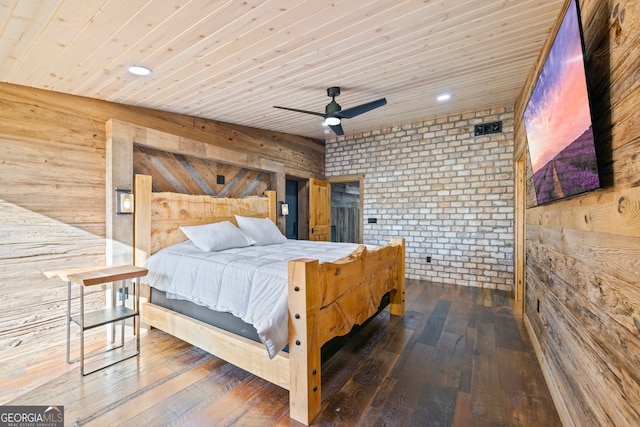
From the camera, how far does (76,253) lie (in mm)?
2699

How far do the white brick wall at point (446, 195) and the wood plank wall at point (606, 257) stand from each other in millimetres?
2792

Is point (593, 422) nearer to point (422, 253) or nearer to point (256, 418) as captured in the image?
point (256, 418)

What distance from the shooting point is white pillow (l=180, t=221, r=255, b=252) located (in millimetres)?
2961

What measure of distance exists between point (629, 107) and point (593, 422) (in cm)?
134

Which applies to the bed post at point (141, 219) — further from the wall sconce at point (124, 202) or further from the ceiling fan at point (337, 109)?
the ceiling fan at point (337, 109)

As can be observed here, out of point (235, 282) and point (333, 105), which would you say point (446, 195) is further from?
point (235, 282)

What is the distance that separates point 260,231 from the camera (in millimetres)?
3693

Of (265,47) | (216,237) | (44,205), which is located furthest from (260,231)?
(265,47)

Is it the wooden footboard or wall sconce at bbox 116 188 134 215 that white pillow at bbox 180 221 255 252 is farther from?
the wooden footboard

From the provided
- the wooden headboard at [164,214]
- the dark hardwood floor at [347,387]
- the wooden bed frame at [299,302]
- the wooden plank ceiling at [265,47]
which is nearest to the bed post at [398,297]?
the wooden bed frame at [299,302]

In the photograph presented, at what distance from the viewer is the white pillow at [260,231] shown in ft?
11.8

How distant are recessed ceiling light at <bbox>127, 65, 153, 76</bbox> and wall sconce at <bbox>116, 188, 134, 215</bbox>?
1.18 metres

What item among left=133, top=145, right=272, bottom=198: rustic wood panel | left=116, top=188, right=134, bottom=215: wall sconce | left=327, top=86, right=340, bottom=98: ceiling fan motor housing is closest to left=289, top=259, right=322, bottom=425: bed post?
left=327, top=86, right=340, bottom=98: ceiling fan motor housing

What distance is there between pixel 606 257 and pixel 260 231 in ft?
10.5
